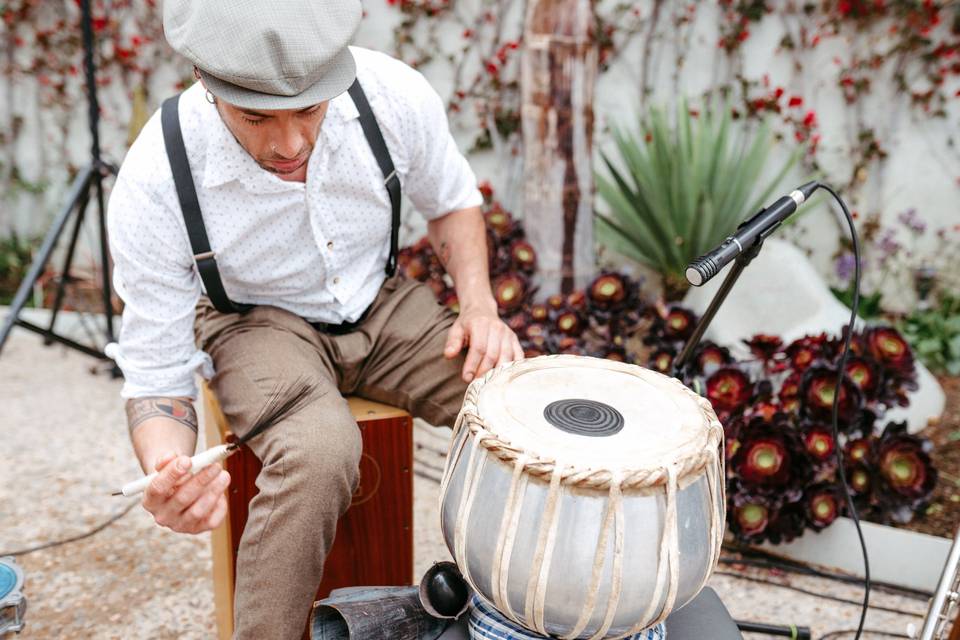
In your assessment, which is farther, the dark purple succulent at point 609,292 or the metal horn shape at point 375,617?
the dark purple succulent at point 609,292

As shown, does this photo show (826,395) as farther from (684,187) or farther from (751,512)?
(684,187)

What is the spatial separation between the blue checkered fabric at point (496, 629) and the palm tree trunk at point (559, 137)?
69.1 inches

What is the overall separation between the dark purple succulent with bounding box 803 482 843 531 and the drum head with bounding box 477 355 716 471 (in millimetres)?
1091

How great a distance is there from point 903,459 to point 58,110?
13.8 ft

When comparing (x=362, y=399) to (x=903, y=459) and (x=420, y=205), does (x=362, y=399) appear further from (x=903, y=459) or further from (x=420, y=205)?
(x=903, y=459)

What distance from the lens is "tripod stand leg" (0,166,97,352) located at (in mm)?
2785

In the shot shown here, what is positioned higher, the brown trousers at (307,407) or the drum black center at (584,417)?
the drum black center at (584,417)

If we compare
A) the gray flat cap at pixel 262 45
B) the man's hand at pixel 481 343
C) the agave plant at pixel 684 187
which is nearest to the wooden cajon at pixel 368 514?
the man's hand at pixel 481 343

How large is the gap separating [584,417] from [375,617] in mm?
496

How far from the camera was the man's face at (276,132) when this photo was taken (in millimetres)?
1460

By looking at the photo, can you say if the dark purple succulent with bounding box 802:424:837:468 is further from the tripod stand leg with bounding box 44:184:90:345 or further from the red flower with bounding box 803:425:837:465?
the tripod stand leg with bounding box 44:184:90:345

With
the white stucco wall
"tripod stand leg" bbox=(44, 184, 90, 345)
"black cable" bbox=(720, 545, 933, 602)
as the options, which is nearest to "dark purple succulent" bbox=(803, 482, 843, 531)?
"black cable" bbox=(720, 545, 933, 602)

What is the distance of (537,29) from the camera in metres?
2.70

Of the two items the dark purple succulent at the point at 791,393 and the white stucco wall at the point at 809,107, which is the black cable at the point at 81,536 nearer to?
the white stucco wall at the point at 809,107
